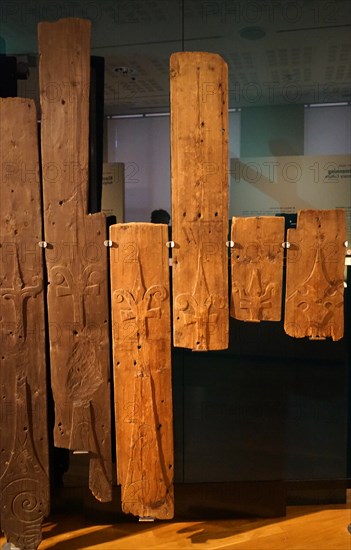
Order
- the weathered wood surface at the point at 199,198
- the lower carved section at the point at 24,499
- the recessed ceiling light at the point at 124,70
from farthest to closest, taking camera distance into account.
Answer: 1. the recessed ceiling light at the point at 124,70
2. the lower carved section at the point at 24,499
3. the weathered wood surface at the point at 199,198

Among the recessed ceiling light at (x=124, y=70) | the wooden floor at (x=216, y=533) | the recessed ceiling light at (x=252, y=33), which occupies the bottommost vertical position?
the wooden floor at (x=216, y=533)

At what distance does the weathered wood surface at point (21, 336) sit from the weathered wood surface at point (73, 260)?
65 mm

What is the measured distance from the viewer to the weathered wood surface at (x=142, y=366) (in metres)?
2.34

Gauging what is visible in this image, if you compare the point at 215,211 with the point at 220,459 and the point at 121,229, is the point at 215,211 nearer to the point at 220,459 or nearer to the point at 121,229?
the point at 121,229

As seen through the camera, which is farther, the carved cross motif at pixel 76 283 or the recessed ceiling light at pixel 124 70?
the recessed ceiling light at pixel 124 70

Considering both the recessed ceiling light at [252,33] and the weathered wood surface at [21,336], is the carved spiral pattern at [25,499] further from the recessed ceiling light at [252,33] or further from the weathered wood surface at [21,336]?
the recessed ceiling light at [252,33]

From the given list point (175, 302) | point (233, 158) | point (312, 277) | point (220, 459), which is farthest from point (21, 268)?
point (220, 459)

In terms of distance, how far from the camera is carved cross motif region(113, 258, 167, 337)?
7.73 ft

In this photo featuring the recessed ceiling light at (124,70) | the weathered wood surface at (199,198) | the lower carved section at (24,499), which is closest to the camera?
the weathered wood surface at (199,198)

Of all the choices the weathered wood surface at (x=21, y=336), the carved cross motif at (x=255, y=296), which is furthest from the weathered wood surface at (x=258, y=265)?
the weathered wood surface at (x=21, y=336)

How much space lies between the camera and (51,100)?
231cm

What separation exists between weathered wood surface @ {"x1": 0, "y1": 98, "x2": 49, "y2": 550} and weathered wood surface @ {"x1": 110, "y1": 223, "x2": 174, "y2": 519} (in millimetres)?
364

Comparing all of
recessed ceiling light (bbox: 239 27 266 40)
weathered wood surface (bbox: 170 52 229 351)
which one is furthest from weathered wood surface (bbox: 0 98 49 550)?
recessed ceiling light (bbox: 239 27 266 40)

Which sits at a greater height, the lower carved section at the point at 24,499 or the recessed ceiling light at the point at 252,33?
the recessed ceiling light at the point at 252,33
